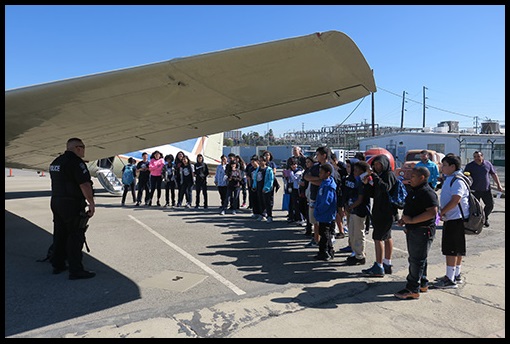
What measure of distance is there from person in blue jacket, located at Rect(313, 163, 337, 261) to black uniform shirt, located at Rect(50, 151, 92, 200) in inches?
140

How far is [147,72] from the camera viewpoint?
11.3 feet

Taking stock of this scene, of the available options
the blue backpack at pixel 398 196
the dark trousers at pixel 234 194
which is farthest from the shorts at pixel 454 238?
the dark trousers at pixel 234 194

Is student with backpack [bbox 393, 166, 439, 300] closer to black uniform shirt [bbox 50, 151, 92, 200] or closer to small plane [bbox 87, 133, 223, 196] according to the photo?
black uniform shirt [bbox 50, 151, 92, 200]

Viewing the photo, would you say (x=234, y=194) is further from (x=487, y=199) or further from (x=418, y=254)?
(x=418, y=254)

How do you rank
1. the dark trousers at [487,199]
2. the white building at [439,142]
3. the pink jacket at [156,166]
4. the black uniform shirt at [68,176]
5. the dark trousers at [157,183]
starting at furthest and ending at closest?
1. the white building at [439,142]
2. the dark trousers at [157,183]
3. the pink jacket at [156,166]
4. the dark trousers at [487,199]
5. the black uniform shirt at [68,176]

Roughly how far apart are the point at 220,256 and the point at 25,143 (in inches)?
177

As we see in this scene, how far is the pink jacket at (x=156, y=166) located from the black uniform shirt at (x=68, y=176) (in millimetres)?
7230

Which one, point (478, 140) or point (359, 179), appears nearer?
point (359, 179)

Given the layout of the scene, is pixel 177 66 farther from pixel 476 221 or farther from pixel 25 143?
pixel 25 143

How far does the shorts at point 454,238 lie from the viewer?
4.46 m

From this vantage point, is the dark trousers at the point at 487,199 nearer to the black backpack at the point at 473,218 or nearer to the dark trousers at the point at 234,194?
the black backpack at the point at 473,218
